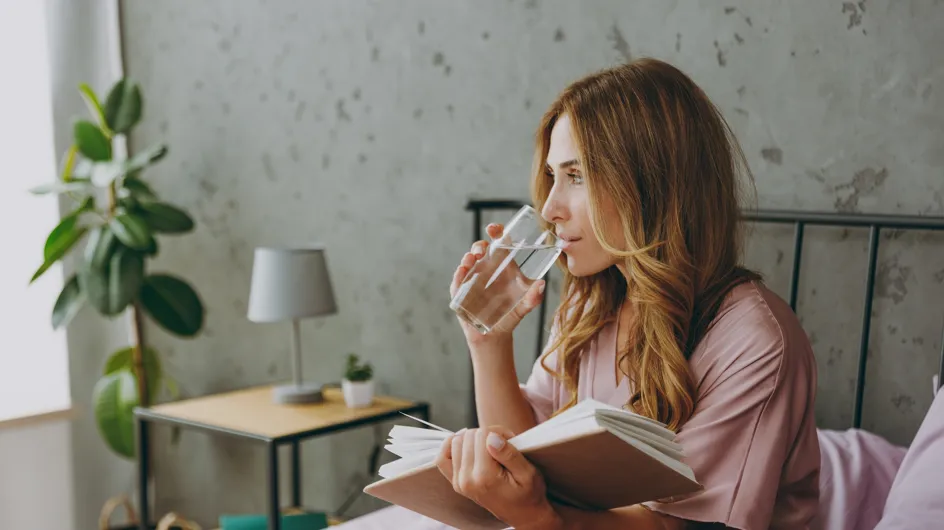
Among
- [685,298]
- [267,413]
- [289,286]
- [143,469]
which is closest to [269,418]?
[267,413]

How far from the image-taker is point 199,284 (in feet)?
9.88

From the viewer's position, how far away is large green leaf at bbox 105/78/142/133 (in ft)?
8.98

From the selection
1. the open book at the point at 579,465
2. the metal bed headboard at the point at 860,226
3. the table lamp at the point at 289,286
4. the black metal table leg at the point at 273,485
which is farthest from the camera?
the table lamp at the point at 289,286

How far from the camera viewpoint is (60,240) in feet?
8.87

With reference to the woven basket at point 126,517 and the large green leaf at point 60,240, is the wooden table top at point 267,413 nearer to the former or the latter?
the woven basket at point 126,517

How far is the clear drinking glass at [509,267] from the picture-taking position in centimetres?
127

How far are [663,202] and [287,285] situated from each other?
1286 mm

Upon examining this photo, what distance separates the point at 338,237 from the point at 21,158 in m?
1.00

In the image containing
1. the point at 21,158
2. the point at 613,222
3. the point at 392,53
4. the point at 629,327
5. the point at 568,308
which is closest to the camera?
the point at 613,222

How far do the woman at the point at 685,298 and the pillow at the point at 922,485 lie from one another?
11cm

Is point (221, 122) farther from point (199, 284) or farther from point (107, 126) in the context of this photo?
point (199, 284)

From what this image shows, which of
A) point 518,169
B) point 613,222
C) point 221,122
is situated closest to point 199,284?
point 221,122

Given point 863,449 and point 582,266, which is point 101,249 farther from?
point 863,449

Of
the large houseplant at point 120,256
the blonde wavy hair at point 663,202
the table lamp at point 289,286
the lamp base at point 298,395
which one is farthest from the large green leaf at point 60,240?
the blonde wavy hair at point 663,202
